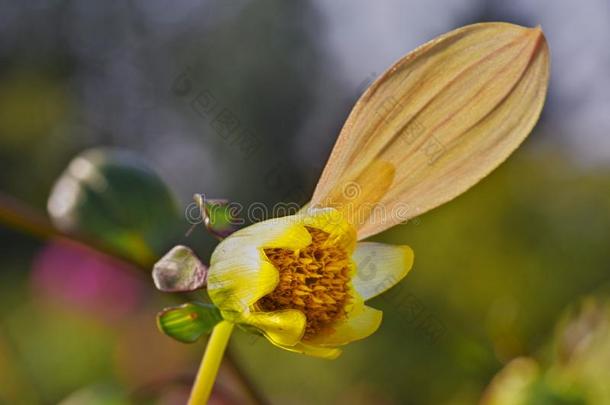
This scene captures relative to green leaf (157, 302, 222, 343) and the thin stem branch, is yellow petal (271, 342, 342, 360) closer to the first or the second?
green leaf (157, 302, 222, 343)

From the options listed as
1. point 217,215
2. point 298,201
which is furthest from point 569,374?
point 298,201

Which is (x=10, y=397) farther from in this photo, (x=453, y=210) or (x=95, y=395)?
(x=453, y=210)

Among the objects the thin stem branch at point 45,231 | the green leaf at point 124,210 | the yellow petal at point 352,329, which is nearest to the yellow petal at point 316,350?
the yellow petal at point 352,329

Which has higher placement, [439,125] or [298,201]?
[439,125]

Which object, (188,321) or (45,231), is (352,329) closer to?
(188,321)

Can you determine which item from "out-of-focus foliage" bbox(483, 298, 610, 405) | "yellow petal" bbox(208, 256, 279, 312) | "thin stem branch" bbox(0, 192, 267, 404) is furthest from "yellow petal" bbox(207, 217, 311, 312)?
"out-of-focus foliage" bbox(483, 298, 610, 405)

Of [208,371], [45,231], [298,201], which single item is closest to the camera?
[208,371]
